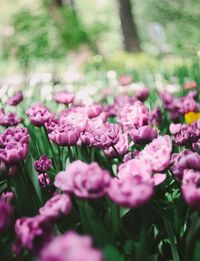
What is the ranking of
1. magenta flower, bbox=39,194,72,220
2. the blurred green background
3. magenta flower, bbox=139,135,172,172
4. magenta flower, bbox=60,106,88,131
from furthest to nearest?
1. the blurred green background
2. magenta flower, bbox=60,106,88,131
3. magenta flower, bbox=139,135,172,172
4. magenta flower, bbox=39,194,72,220

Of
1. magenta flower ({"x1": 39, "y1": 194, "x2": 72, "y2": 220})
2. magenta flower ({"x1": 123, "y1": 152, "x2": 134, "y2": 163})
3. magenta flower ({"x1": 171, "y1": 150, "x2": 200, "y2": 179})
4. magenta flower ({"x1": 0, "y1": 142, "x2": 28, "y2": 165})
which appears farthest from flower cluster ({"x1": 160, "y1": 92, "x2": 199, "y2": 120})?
magenta flower ({"x1": 39, "y1": 194, "x2": 72, "y2": 220})

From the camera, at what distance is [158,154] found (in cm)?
117

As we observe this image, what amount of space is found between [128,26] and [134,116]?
32.5 feet

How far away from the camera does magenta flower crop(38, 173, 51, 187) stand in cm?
155

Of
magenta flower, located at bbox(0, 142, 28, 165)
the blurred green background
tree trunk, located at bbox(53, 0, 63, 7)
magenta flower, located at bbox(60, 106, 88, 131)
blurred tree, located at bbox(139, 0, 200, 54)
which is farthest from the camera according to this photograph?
blurred tree, located at bbox(139, 0, 200, 54)

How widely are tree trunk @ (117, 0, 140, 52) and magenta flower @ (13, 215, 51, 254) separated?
10568 millimetres

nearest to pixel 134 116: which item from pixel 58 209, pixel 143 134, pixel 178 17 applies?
pixel 143 134

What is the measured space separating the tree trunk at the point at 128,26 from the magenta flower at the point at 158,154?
10260mm

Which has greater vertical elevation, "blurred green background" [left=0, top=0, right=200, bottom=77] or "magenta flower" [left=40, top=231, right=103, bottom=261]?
"magenta flower" [left=40, top=231, right=103, bottom=261]

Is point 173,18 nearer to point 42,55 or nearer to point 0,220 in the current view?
point 42,55

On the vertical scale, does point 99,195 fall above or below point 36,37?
above

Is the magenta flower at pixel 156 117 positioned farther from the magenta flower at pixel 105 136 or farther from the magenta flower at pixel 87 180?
the magenta flower at pixel 87 180

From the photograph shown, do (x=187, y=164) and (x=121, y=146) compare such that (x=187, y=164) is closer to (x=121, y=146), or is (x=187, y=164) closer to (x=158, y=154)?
(x=158, y=154)

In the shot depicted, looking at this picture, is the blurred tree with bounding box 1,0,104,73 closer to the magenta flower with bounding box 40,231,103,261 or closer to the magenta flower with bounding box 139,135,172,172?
the magenta flower with bounding box 139,135,172,172
